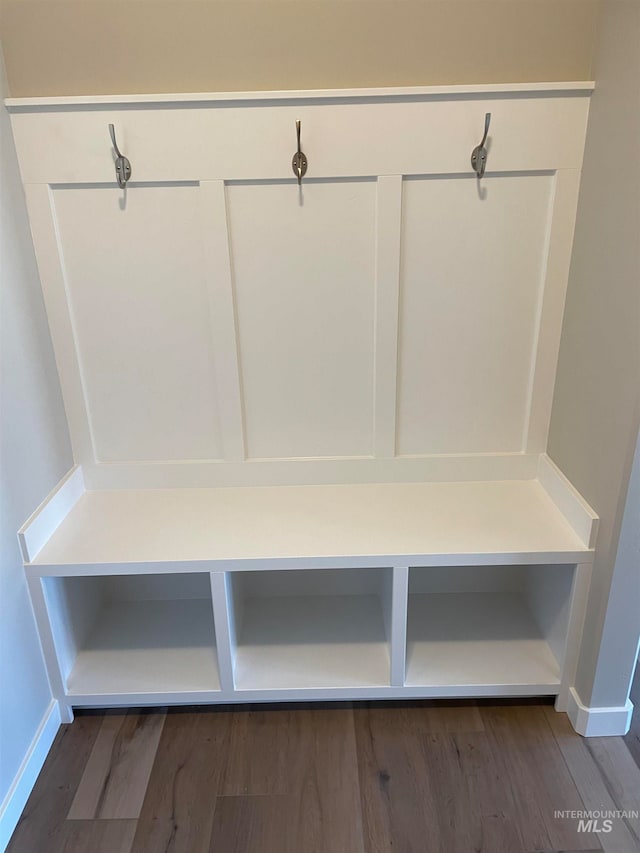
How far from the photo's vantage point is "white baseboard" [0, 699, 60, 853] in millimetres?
1309

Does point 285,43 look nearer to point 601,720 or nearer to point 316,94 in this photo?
point 316,94

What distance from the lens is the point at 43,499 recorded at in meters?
1.55

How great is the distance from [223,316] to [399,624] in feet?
3.10

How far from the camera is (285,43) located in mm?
1414

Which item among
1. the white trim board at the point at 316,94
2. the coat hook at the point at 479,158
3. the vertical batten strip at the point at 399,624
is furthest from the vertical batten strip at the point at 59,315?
the coat hook at the point at 479,158

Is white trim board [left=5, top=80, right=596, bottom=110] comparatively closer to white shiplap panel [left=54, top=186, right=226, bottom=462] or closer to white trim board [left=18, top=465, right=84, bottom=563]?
white shiplap panel [left=54, top=186, right=226, bottom=462]

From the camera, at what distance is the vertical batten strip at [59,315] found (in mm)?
1526

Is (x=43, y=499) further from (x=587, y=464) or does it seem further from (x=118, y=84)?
(x=587, y=464)

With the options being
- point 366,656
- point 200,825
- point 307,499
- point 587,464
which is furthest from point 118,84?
point 200,825

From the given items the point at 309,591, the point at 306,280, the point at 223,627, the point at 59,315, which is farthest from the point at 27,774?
the point at 306,280

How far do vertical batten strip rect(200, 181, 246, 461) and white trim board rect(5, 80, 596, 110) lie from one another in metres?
0.20

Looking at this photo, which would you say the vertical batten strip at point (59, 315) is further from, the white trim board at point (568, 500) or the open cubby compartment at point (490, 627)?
the white trim board at point (568, 500)

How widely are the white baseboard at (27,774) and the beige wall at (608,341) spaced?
4.56 ft

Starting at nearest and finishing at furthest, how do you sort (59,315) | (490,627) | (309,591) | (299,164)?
(299,164)
(59,315)
(490,627)
(309,591)
